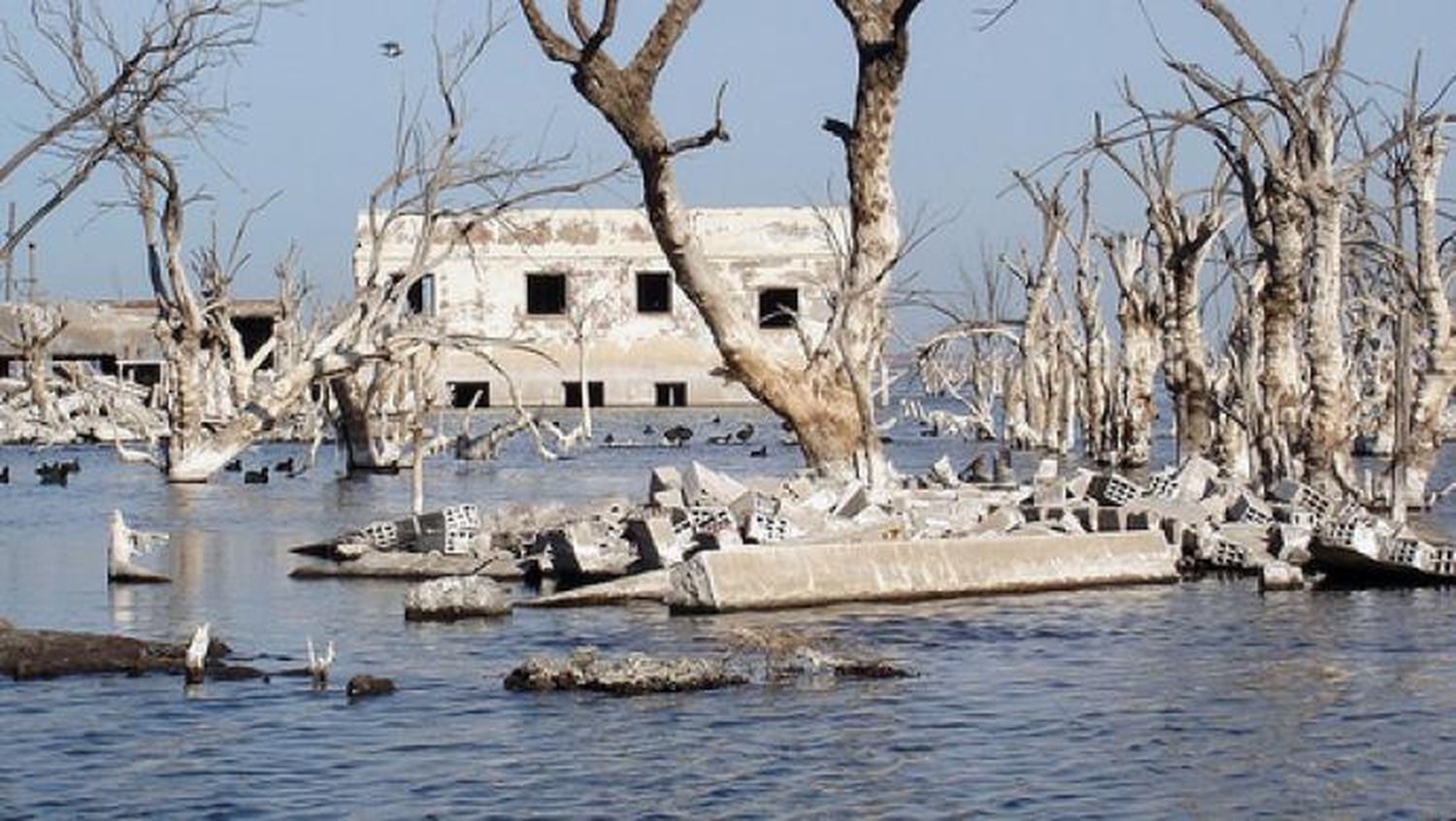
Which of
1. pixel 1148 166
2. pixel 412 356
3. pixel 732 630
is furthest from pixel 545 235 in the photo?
pixel 732 630

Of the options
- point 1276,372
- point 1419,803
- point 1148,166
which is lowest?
point 1419,803

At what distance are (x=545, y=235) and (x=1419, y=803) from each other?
62605mm

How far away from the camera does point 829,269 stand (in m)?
68.8

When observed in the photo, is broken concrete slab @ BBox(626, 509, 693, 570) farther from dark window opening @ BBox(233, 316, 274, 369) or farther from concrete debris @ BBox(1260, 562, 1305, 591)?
dark window opening @ BBox(233, 316, 274, 369)

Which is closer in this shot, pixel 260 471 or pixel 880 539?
pixel 880 539

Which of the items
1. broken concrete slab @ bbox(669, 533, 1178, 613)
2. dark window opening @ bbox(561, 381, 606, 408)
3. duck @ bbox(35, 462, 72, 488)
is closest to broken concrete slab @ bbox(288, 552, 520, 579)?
broken concrete slab @ bbox(669, 533, 1178, 613)

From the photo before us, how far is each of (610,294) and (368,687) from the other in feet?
193

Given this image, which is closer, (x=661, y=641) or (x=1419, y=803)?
(x=1419, y=803)

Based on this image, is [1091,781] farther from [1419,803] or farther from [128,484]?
[128,484]

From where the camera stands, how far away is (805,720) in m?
13.1

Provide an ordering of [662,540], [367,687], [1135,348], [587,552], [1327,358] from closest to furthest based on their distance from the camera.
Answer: [367,687]
[662,540]
[587,552]
[1327,358]
[1135,348]

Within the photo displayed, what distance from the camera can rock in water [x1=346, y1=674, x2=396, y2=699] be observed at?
14.1 m

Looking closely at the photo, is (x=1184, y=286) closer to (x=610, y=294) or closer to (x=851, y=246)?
(x=851, y=246)

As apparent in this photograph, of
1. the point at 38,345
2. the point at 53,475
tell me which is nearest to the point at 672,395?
the point at 38,345
